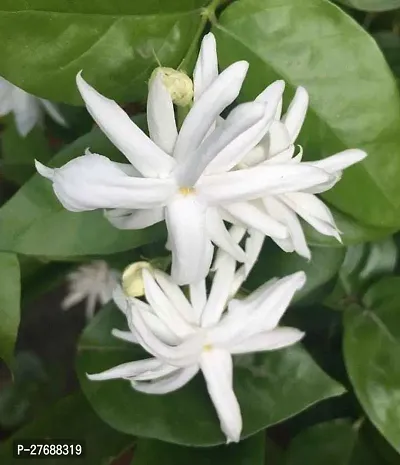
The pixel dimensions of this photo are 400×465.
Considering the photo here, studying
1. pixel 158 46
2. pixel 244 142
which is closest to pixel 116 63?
pixel 158 46

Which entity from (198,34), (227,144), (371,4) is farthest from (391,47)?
(227,144)

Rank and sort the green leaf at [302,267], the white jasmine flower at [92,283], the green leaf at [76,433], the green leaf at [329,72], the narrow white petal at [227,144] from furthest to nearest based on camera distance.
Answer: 1. the white jasmine flower at [92,283]
2. the green leaf at [76,433]
3. the green leaf at [302,267]
4. the green leaf at [329,72]
5. the narrow white petal at [227,144]

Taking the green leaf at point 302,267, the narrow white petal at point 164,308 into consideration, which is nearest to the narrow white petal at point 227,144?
the narrow white petal at point 164,308

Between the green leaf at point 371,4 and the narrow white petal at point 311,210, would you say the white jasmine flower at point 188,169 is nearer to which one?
the narrow white petal at point 311,210

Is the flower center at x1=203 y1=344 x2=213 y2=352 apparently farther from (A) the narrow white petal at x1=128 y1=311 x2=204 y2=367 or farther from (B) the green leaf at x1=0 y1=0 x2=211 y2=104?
(B) the green leaf at x1=0 y1=0 x2=211 y2=104

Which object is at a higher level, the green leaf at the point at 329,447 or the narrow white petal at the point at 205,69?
the narrow white petal at the point at 205,69

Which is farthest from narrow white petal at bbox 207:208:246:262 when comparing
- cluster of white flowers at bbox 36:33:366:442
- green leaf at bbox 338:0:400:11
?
green leaf at bbox 338:0:400:11

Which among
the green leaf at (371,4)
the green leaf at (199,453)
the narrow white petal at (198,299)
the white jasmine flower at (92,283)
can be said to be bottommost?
the white jasmine flower at (92,283)
